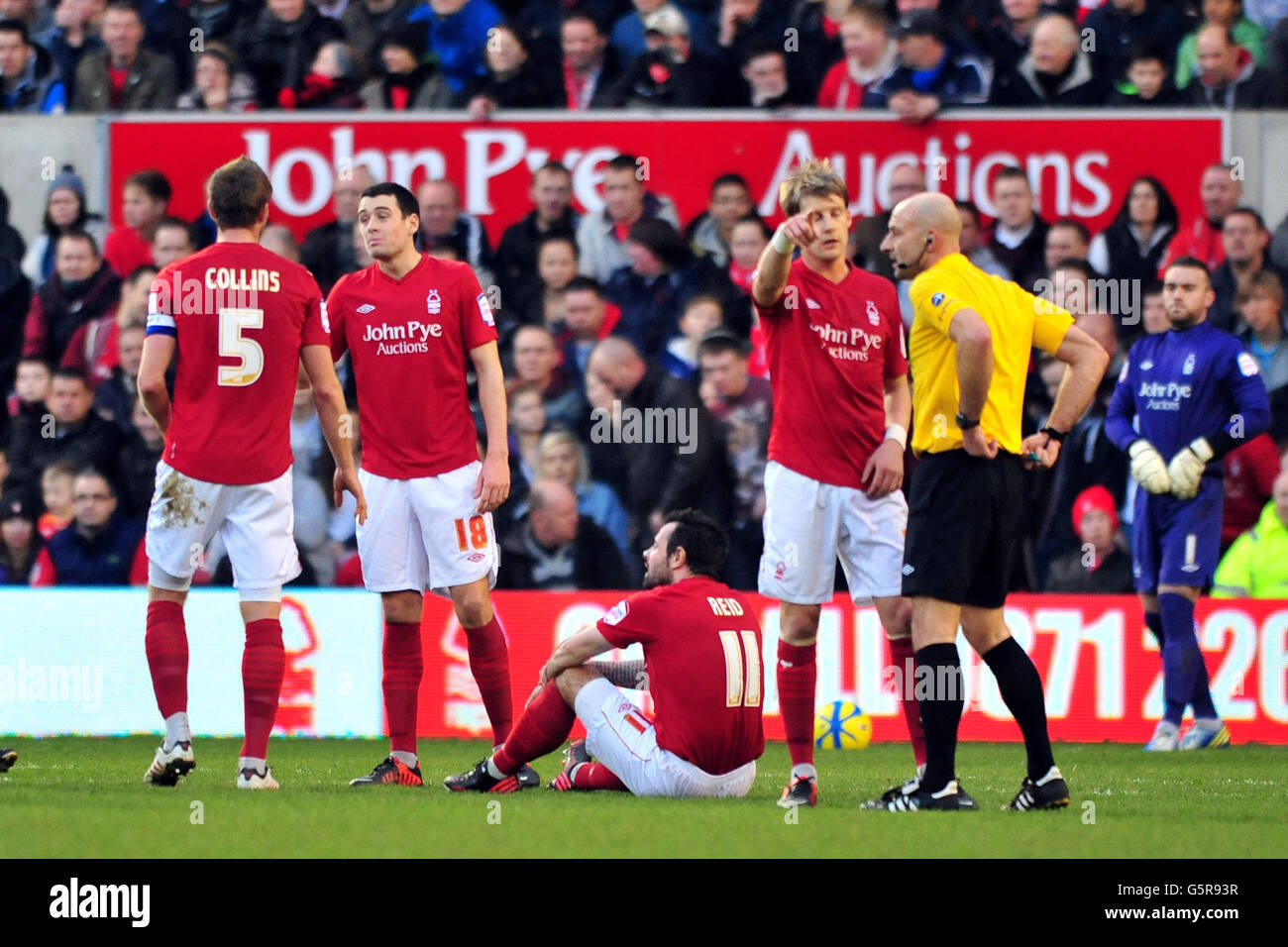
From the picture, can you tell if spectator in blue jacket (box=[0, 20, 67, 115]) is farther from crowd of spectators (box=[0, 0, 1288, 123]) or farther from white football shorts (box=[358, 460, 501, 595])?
white football shorts (box=[358, 460, 501, 595])

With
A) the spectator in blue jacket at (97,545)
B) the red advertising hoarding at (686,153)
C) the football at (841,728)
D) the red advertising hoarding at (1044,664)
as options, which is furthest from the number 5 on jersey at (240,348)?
the red advertising hoarding at (686,153)

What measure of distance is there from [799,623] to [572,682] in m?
0.89

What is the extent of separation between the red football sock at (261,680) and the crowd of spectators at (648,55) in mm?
5302

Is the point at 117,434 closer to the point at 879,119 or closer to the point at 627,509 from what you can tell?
the point at 627,509

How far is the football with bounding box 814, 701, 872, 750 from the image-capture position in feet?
33.7

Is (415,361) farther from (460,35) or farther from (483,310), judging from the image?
(460,35)

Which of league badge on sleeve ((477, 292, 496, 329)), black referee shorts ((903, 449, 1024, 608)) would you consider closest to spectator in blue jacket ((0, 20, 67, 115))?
league badge on sleeve ((477, 292, 496, 329))

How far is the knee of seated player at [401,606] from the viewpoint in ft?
25.8

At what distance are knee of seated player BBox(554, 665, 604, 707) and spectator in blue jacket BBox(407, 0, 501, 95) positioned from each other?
6065 mm

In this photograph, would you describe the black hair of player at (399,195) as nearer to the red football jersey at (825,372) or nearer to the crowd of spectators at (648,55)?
the red football jersey at (825,372)

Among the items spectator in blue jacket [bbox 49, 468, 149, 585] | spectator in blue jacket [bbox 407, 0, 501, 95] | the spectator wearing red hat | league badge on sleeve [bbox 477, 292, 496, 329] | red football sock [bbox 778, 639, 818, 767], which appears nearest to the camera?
red football sock [bbox 778, 639, 818, 767]

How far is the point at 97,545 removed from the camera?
1130 centimetres
